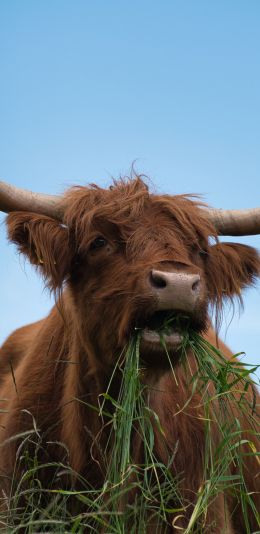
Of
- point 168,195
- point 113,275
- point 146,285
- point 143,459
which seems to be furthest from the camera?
point 168,195

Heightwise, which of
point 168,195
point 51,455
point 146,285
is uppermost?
point 168,195

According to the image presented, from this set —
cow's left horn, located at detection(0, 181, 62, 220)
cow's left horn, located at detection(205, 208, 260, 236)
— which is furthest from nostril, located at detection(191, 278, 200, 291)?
cow's left horn, located at detection(0, 181, 62, 220)

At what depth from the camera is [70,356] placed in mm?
5645

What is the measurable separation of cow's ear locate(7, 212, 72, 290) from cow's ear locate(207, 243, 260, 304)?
37.4 inches

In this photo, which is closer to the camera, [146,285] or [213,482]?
[213,482]

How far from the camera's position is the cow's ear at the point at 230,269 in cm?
551

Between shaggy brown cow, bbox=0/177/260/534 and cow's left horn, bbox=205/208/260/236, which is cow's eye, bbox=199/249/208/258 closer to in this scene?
shaggy brown cow, bbox=0/177/260/534

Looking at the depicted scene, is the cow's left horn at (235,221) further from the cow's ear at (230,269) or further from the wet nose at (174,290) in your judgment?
the wet nose at (174,290)

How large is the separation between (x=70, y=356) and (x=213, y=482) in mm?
1892

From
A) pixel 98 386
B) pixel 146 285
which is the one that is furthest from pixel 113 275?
pixel 98 386

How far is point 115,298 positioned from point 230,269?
1.34 m

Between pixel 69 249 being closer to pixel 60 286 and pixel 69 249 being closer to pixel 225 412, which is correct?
pixel 60 286

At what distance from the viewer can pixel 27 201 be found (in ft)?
18.0

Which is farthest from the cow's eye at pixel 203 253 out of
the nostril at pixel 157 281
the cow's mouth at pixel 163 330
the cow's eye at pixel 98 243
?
the nostril at pixel 157 281
